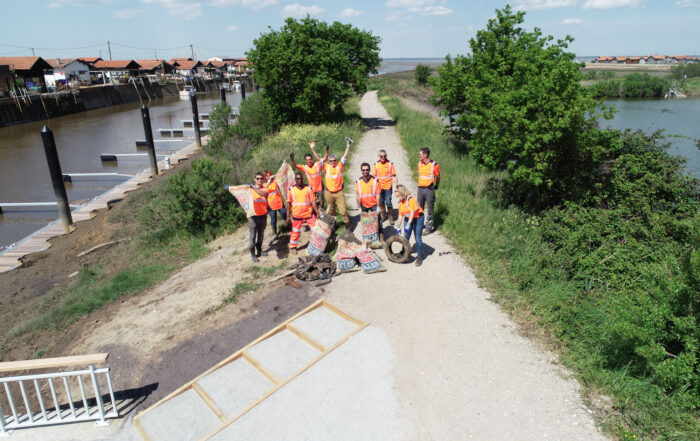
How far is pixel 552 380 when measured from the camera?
5.91 m

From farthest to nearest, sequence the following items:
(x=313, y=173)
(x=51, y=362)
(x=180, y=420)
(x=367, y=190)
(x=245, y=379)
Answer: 1. (x=313, y=173)
2. (x=367, y=190)
3. (x=245, y=379)
4. (x=180, y=420)
5. (x=51, y=362)

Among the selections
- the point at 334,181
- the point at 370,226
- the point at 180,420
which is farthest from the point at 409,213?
Result: the point at 180,420

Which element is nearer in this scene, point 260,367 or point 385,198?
point 260,367

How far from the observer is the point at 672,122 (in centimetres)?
2864

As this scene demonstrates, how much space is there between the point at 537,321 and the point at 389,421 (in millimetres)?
3341

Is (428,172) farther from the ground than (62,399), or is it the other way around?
(428,172)

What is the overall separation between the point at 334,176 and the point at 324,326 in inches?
149

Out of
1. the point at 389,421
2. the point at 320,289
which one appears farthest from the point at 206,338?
the point at 389,421

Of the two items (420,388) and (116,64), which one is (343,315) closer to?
(420,388)

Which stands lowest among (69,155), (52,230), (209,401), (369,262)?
(52,230)

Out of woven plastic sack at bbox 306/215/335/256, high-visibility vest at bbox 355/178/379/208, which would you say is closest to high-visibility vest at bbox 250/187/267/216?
woven plastic sack at bbox 306/215/335/256

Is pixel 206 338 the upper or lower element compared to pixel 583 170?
lower

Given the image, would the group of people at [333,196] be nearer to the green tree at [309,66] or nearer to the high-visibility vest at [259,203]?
the high-visibility vest at [259,203]

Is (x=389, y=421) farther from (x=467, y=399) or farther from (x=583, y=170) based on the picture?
(x=583, y=170)
